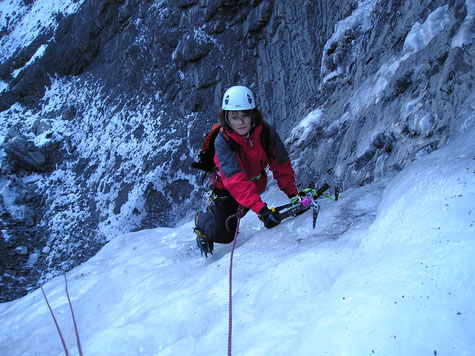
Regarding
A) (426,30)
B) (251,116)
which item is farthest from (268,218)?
(426,30)

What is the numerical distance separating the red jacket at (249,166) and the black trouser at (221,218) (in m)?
0.15

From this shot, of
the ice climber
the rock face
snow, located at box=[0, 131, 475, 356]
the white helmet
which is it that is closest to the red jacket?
the ice climber

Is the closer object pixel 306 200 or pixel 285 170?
pixel 306 200

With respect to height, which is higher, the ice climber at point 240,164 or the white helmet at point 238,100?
the white helmet at point 238,100

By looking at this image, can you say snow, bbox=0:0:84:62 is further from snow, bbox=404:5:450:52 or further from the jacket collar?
snow, bbox=404:5:450:52

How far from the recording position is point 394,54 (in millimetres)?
4277

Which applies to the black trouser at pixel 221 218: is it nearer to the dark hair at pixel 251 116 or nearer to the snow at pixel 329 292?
the snow at pixel 329 292

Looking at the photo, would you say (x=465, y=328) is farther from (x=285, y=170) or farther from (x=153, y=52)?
(x=153, y=52)

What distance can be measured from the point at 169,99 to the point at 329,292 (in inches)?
418

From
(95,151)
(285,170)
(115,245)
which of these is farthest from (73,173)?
(285,170)

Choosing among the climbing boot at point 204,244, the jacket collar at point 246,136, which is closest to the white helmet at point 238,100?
the jacket collar at point 246,136

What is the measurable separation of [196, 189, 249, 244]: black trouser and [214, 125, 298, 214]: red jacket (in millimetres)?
148

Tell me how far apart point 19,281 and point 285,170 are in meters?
10.3

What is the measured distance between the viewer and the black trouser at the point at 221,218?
12.7 ft
